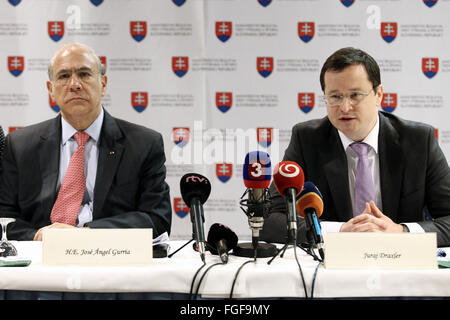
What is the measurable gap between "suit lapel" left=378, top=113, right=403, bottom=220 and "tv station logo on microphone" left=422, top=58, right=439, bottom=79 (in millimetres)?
1862

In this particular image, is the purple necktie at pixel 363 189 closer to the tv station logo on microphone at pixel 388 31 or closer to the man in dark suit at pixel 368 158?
the man in dark suit at pixel 368 158

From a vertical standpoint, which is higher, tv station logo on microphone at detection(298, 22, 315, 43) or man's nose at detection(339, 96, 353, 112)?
tv station logo on microphone at detection(298, 22, 315, 43)

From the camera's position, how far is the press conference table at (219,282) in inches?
58.2

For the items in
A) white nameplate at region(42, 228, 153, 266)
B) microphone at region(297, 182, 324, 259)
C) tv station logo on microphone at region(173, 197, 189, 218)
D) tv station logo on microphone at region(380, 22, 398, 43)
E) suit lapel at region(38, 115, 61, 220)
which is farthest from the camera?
tv station logo on microphone at region(173, 197, 189, 218)

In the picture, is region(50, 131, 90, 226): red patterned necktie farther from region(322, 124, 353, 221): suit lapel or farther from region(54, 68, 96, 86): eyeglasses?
region(322, 124, 353, 221): suit lapel

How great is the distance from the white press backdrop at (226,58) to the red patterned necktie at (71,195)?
5.31 ft

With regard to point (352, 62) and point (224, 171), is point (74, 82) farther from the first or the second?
point (224, 171)

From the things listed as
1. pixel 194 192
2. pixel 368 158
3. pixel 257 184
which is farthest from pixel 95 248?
pixel 368 158

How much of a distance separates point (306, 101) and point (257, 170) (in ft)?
8.74

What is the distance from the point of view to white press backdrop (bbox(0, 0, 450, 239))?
4133 mm

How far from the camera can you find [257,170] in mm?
1621

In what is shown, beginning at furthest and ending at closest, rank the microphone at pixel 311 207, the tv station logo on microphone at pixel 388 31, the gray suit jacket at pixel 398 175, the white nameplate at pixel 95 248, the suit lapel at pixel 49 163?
1. the tv station logo on microphone at pixel 388 31
2. the suit lapel at pixel 49 163
3. the gray suit jacket at pixel 398 175
4. the microphone at pixel 311 207
5. the white nameplate at pixel 95 248

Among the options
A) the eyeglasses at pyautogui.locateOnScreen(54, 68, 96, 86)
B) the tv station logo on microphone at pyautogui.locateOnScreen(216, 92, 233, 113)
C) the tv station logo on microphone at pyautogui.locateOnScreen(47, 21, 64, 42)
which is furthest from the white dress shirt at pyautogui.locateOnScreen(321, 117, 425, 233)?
the tv station logo on microphone at pyautogui.locateOnScreen(47, 21, 64, 42)

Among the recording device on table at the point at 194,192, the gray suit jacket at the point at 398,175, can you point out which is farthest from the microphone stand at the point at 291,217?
the gray suit jacket at the point at 398,175
